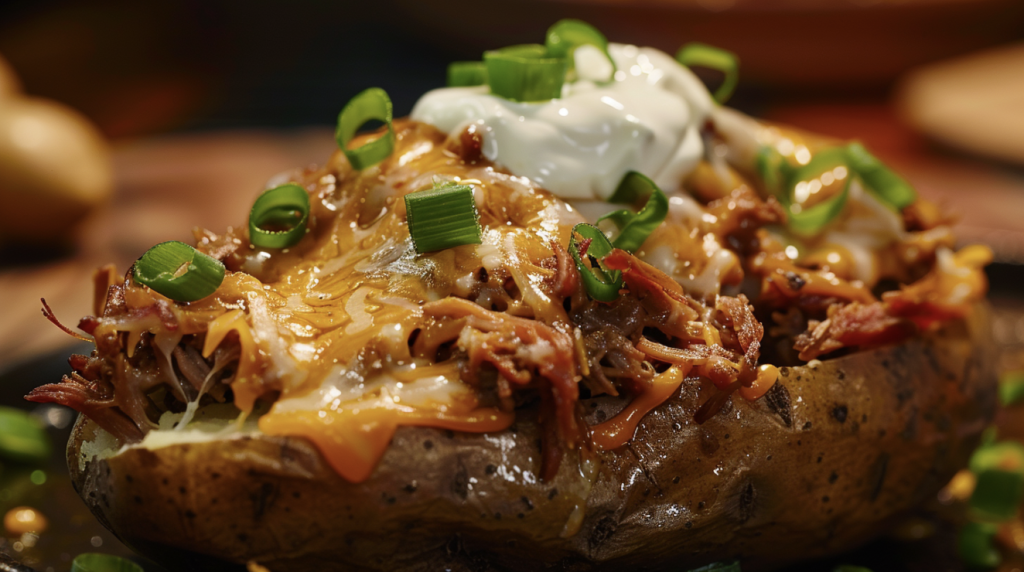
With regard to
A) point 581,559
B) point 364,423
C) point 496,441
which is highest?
point 364,423

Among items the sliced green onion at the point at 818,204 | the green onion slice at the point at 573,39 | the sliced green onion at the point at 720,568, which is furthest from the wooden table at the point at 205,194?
the sliced green onion at the point at 720,568

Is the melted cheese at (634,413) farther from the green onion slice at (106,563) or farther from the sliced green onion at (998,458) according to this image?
the sliced green onion at (998,458)

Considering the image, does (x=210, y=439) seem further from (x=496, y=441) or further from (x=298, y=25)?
(x=298, y=25)

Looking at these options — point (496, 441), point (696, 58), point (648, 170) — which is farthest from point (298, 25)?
point (496, 441)

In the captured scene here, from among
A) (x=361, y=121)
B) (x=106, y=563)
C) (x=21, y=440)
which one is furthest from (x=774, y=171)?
(x=21, y=440)

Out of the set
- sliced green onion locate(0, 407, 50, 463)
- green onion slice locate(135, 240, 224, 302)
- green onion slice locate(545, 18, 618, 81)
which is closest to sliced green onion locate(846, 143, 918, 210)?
green onion slice locate(545, 18, 618, 81)

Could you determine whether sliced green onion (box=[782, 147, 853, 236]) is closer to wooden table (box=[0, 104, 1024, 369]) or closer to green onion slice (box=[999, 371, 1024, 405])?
green onion slice (box=[999, 371, 1024, 405])

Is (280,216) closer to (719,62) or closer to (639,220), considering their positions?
(639,220)
